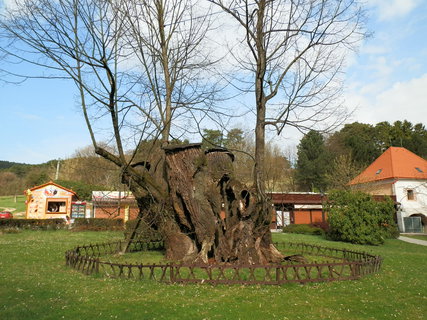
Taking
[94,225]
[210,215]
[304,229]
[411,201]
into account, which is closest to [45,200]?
[94,225]

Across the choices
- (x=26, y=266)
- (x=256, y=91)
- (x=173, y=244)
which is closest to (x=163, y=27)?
(x=256, y=91)

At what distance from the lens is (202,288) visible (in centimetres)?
716

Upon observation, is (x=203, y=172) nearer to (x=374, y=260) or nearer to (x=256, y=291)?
(x=256, y=291)

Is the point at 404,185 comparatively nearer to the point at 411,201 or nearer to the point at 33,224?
the point at 411,201

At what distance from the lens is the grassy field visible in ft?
18.0

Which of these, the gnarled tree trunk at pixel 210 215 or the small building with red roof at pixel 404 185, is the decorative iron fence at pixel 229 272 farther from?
the small building with red roof at pixel 404 185

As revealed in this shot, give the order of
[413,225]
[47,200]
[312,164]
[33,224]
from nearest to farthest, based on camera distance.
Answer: [33,224] < [47,200] < [413,225] < [312,164]

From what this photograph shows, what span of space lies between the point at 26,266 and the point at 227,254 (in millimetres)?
6248

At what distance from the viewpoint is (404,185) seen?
1316 inches

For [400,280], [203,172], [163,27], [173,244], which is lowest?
[400,280]

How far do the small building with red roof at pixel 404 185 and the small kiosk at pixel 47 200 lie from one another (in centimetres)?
2845

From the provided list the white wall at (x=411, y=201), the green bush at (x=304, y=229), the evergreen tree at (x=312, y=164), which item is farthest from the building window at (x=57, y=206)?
the white wall at (x=411, y=201)

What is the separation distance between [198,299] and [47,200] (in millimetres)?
28144

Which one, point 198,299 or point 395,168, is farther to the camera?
point 395,168
